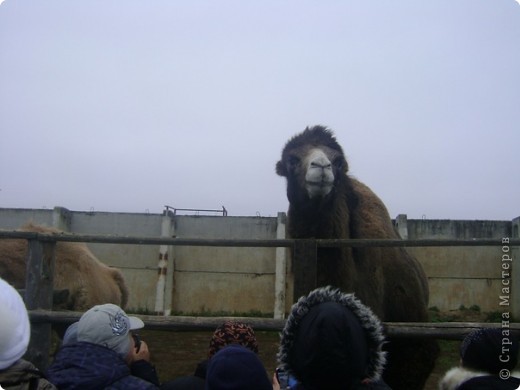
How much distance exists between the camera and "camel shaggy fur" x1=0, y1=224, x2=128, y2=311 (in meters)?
6.28

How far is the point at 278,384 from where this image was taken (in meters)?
2.25

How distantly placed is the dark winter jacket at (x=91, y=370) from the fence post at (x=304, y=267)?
1773 millimetres

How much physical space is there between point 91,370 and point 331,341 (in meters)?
1.07

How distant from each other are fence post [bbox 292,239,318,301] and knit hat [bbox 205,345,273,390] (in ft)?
6.52

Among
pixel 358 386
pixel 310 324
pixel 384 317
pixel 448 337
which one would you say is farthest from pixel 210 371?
pixel 384 317

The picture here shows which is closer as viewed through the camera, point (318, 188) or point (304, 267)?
point (304, 267)

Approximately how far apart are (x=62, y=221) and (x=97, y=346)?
1330cm

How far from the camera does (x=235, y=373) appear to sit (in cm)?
177

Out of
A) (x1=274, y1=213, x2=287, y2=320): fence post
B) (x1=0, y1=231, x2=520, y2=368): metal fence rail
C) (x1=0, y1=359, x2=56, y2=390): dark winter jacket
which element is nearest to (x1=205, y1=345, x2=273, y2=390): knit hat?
(x1=0, y1=359, x2=56, y2=390): dark winter jacket

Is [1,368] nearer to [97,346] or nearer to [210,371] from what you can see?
[97,346]

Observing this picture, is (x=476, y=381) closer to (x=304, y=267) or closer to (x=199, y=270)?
(x=304, y=267)

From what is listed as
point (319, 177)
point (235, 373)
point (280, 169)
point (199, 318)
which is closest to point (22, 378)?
point (235, 373)

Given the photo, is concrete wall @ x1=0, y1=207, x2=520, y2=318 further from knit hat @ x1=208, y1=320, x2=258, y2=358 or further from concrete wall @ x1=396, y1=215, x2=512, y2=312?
knit hat @ x1=208, y1=320, x2=258, y2=358

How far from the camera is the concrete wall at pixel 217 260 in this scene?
1280 centimetres
